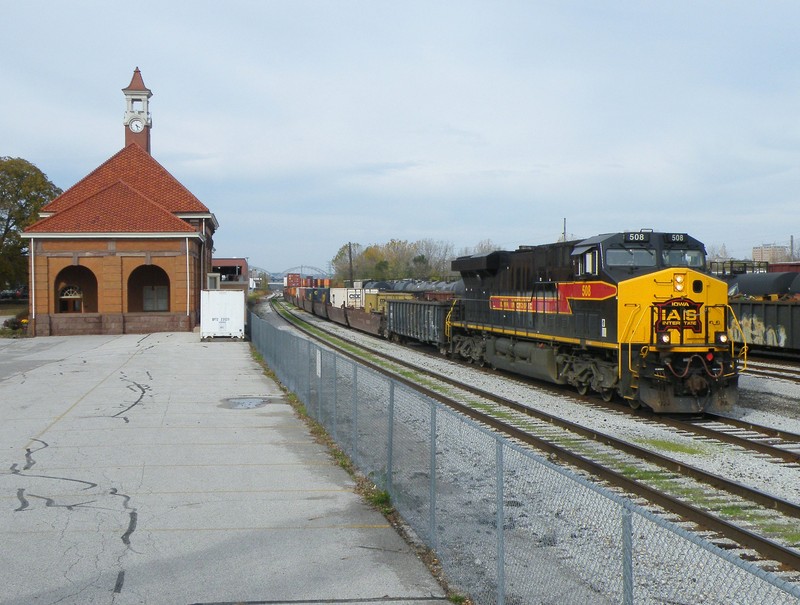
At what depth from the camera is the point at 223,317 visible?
3816 centimetres

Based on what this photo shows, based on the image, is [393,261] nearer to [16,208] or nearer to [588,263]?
[16,208]

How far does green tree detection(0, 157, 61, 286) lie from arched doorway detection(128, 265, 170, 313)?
95.2 ft

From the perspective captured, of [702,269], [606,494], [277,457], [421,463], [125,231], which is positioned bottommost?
[277,457]

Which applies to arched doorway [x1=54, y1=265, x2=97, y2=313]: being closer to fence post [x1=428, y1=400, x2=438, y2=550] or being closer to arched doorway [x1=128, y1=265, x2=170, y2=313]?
arched doorway [x1=128, y1=265, x2=170, y2=313]

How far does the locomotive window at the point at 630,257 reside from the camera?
15195mm

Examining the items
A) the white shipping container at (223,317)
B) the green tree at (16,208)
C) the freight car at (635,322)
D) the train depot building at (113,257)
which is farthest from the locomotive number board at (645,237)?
the green tree at (16,208)

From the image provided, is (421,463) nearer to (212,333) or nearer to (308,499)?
(308,499)

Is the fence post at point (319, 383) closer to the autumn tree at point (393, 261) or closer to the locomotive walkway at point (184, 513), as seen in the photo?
the locomotive walkway at point (184, 513)

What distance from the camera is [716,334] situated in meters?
14.7

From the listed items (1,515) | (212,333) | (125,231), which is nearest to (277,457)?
(1,515)

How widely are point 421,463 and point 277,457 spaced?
13.8 feet

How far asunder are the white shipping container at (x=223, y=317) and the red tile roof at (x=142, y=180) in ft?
56.5

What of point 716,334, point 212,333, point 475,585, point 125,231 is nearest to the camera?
point 475,585

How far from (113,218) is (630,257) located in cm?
3611
